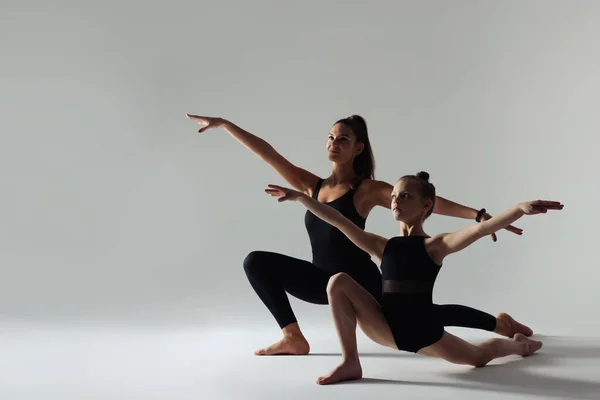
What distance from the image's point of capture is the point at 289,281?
4.26 m

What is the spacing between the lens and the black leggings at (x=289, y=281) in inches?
166

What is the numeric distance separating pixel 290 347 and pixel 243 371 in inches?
18.5

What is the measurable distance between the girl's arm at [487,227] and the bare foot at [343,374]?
601mm

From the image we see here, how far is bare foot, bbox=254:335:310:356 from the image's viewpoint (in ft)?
13.5

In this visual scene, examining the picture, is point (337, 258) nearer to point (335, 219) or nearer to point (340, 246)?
point (340, 246)

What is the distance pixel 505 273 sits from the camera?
586 cm

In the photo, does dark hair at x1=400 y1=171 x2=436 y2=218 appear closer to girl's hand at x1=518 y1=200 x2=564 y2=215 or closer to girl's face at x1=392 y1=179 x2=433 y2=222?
girl's face at x1=392 y1=179 x2=433 y2=222

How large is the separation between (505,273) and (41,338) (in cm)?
325

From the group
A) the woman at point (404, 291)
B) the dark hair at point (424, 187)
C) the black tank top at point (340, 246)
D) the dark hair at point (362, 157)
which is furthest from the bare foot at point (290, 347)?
the dark hair at point (424, 187)

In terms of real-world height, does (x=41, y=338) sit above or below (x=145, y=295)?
below

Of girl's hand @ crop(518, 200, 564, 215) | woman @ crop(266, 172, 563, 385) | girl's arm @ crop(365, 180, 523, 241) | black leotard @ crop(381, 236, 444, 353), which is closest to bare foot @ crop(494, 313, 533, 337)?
girl's arm @ crop(365, 180, 523, 241)

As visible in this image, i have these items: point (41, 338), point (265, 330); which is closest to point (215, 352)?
point (265, 330)

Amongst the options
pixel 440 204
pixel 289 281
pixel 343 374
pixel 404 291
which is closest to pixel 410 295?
pixel 404 291

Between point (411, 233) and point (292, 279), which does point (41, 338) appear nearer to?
point (292, 279)
